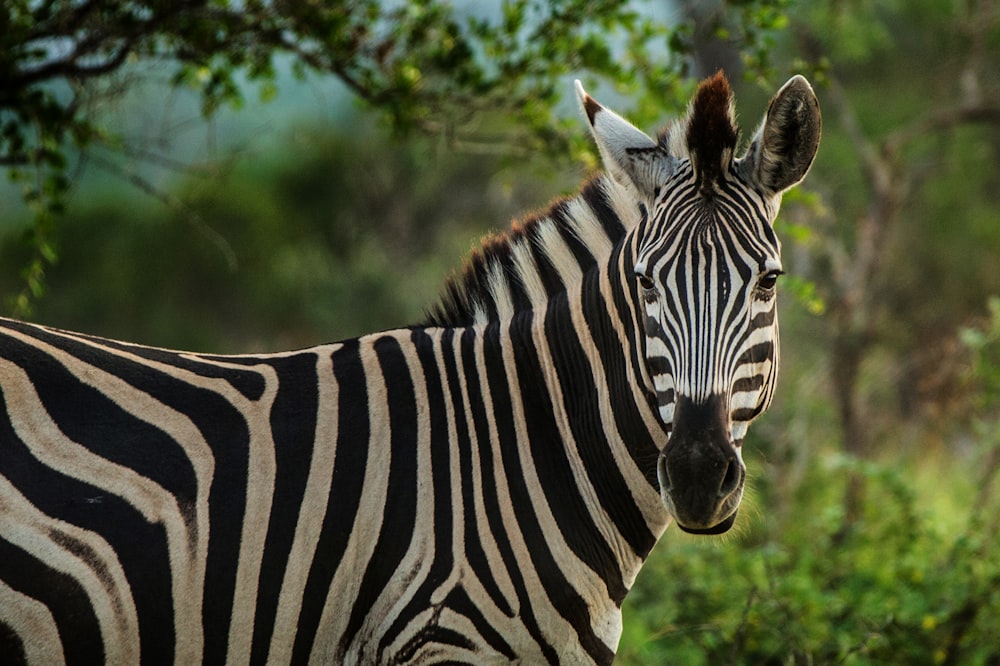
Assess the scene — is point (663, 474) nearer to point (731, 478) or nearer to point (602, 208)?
point (731, 478)

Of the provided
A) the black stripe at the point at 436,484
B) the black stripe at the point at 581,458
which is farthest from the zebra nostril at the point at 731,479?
the black stripe at the point at 436,484

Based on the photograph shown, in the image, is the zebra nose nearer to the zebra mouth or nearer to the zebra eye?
the zebra mouth

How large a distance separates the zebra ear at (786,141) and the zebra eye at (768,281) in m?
0.36

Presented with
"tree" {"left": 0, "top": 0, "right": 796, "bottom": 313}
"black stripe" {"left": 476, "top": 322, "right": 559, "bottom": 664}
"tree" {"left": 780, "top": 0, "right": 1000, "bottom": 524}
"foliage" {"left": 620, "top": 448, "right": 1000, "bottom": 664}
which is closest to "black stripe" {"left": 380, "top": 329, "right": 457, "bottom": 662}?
"black stripe" {"left": 476, "top": 322, "right": 559, "bottom": 664}

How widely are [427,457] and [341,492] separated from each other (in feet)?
1.03

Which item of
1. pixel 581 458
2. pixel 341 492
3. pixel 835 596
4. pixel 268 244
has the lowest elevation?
pixel 341 492

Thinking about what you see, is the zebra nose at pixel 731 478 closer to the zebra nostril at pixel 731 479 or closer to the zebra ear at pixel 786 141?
the zebra nostril at pixel 731 479

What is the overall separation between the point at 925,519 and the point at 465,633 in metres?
4.70

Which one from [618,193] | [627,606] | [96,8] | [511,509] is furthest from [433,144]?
[627,606]

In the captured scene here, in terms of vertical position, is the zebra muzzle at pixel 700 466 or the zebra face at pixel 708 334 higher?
the zebra face at pixel 708 334

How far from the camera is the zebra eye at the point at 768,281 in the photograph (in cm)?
327

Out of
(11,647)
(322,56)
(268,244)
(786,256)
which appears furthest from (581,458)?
(268,244)

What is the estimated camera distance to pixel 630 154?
361 cm

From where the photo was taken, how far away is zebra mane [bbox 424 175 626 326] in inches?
152
